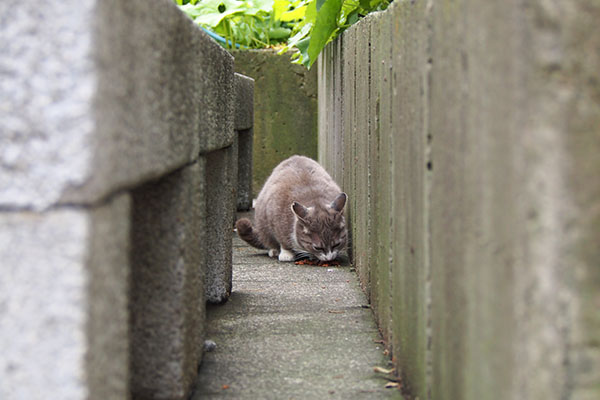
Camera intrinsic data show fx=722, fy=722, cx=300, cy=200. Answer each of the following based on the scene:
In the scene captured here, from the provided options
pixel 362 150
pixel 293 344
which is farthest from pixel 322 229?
pixel 293 344

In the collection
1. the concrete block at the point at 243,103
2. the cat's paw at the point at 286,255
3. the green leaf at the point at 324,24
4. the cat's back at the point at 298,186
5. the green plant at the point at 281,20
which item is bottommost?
the cat's paw at the point at 286,255

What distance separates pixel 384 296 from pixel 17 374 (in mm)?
1901

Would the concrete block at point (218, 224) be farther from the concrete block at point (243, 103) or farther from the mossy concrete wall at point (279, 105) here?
the mossy concrete wall at point (279, 105)

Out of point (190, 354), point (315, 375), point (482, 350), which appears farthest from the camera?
point (315, 375)

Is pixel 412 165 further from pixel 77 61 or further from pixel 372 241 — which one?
pixel 372 241

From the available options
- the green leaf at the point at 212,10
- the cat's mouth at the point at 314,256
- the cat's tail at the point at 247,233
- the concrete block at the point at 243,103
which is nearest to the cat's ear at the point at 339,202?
the cat's mouth at the point at 314,256

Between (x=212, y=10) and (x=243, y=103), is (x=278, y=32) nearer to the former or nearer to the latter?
(x=212, y=10)

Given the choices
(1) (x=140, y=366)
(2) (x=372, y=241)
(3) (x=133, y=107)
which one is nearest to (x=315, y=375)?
(1) (x=140, y=366)

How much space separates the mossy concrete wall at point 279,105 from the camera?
8.29 metres

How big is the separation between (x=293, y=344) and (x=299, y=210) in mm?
2319

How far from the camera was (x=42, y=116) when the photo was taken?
121 cm

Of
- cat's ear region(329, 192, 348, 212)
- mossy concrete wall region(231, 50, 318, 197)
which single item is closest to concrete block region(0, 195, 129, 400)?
cat's ear region(329, 192, 348, 212)

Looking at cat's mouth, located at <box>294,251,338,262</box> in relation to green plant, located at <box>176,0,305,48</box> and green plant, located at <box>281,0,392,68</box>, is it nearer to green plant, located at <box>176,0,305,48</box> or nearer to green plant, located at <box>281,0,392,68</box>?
green plant, located at <box>281,0,392,68</box>

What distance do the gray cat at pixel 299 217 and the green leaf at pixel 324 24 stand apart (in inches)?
38.1
